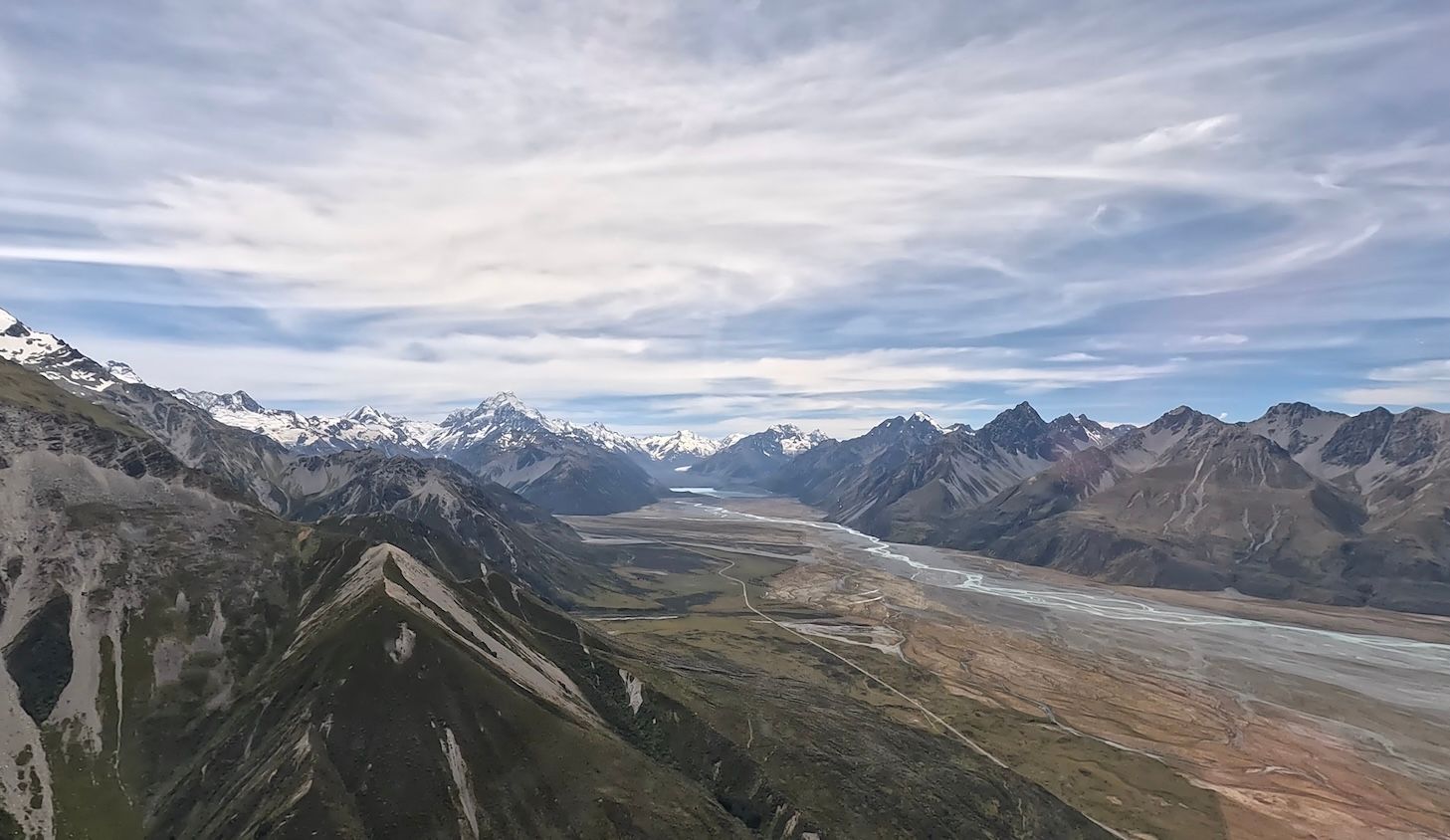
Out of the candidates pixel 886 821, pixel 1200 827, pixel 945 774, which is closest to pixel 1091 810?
pixel 1200 827

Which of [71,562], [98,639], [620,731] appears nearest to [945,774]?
[620,731]

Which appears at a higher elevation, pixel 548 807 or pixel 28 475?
pixel 28 475

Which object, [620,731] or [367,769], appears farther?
[620,731]

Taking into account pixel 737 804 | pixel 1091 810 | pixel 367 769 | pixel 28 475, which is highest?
pixel 28 475

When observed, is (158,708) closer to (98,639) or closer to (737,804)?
(98,639)

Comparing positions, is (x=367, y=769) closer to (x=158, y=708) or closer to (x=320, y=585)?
(x=158, y=708)

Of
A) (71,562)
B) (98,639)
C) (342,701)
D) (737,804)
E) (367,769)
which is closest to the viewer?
(367,769)

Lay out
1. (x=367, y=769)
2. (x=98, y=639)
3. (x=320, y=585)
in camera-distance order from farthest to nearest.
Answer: (x=320, y=585) → (x=98, y=639) → (x=367, y=769)
